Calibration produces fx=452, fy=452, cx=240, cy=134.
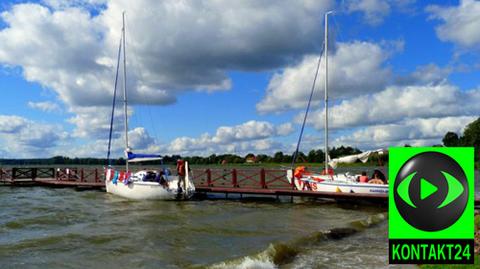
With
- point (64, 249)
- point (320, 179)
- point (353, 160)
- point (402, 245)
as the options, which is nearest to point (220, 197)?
point (320, 179)

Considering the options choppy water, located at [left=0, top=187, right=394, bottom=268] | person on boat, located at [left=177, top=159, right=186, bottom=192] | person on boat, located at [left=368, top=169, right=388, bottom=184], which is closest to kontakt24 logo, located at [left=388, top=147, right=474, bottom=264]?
choppy water, located at [left=0, top=187, right=394, bottom=268]

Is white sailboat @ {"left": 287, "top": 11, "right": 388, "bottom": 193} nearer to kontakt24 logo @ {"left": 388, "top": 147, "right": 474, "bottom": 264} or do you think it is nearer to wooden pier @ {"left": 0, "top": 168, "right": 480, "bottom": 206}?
wooden pier @ {"left": 0, "top": 168, "right": 480, "bottom": 206}

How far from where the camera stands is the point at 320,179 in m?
26.1

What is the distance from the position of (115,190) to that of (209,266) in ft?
67.8

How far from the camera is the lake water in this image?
1149 cm

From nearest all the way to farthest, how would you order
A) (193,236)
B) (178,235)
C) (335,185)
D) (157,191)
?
(193,236) → (178,235) → (335,185) → (157,191)

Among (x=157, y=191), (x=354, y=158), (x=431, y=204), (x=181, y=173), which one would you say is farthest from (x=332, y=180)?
(x=431, y=204)

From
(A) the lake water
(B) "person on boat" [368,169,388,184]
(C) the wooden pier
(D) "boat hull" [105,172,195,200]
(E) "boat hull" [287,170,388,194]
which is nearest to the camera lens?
(A) the lake water

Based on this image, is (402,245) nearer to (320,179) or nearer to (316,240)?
(316,240)

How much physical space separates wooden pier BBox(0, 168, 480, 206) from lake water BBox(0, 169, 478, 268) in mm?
821

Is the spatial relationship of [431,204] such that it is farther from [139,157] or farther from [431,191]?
[139,157]

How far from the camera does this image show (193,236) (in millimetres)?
15250

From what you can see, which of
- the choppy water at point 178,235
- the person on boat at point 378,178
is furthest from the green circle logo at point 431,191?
the person on boat at point 378,178

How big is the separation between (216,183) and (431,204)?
101ft
